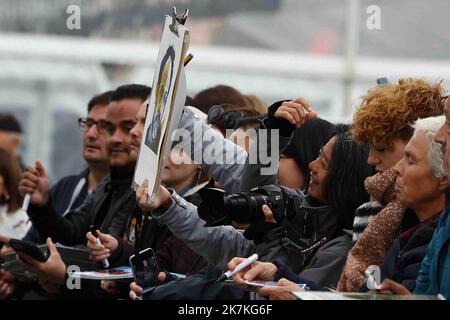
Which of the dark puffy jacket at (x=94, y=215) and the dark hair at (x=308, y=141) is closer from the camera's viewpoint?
the dark hair at (x=308, y=141)

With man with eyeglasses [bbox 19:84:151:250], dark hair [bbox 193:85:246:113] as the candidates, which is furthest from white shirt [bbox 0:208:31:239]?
dark hair [bbox 193:85:246:113]

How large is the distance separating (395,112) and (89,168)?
291cm

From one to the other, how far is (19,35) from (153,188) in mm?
5031

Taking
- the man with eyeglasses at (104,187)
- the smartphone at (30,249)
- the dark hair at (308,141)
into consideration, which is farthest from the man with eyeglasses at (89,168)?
the dark hair at (308,141)

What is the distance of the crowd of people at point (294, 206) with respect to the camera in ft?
13.0

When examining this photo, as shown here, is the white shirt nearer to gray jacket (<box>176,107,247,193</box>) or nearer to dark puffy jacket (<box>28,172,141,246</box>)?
dark puffy jacket (<box>28,172,141,246</box>)

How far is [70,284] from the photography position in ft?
19.0

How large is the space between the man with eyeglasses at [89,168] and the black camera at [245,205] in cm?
230

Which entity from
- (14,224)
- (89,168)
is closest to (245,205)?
(89,168)

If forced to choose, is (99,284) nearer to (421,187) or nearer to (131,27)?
(421,187)

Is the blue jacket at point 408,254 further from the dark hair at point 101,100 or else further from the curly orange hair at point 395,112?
the dark hair at point 101,100

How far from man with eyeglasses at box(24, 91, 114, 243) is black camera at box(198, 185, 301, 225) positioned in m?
2.30

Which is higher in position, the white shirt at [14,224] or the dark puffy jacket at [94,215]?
the dark puffy jacket at [94,215]

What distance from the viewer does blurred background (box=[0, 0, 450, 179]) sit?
873 cm
